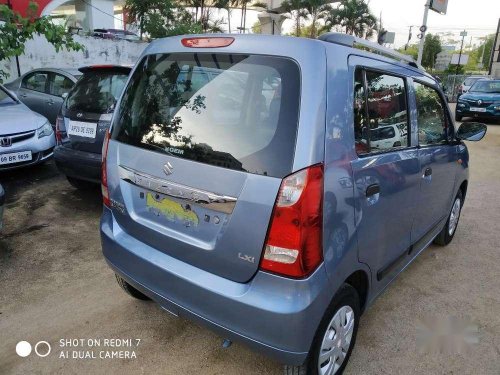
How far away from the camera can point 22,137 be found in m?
5.14

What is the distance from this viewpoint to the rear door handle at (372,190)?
205cm

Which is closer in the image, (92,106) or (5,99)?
(92,106)

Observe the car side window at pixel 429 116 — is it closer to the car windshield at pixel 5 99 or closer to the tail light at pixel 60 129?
the tail light at pixel 60 129

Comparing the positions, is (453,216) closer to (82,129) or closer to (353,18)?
(82,129)

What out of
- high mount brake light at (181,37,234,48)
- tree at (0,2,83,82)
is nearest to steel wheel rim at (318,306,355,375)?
high mount brake light at (181,37,234,48)

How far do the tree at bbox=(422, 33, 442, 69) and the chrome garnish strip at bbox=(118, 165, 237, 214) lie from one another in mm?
62333

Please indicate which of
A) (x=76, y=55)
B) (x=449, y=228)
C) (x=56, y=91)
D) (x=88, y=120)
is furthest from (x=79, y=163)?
(x=76, y=55)

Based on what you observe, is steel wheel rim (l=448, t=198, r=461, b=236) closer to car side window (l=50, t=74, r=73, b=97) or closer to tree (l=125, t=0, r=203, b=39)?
car side window (l=50, t=74, r=73, b=97)

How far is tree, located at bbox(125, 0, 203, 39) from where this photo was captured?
63.9 ft

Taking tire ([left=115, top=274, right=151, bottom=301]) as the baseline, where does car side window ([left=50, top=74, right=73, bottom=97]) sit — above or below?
above

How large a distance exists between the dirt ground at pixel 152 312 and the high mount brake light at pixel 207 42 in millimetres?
1721

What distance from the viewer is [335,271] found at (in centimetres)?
186

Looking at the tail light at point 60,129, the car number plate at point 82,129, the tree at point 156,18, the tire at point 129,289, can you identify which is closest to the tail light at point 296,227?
the tire at point 129,289

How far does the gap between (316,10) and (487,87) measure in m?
19.7
